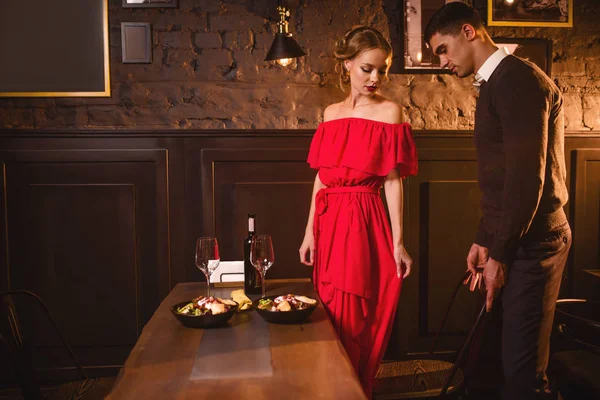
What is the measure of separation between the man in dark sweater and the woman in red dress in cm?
47

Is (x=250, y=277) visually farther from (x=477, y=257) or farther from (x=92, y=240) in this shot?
(x=92, y=240)

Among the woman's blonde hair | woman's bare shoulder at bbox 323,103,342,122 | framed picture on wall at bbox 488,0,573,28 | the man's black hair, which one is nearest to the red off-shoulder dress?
woman's bare shoulder at bbox 323,103,342,122

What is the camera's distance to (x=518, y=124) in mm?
1482

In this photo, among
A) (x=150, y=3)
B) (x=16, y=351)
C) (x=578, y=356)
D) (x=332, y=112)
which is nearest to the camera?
(x=16, y=351)

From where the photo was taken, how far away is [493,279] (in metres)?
1.55

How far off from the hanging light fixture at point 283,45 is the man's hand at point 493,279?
148cm

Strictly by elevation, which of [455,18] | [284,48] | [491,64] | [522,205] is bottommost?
[522,205]

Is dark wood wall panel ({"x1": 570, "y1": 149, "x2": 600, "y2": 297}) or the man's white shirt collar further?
dark wood wall panel ({"x1": 570, "y1": 149, "x2": 600, "y2": 297})

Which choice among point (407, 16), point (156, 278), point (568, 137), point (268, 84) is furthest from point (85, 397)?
point (568, 137)

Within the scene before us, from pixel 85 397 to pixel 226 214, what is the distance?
1317 mm

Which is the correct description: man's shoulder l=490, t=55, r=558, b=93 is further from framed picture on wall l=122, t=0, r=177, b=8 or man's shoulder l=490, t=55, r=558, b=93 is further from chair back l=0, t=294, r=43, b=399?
framed picture on wall l=122, t=0, r=177, b=8

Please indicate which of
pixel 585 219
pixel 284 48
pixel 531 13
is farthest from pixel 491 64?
pixel 585 219

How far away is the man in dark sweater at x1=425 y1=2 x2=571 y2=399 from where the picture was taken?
4.84ft

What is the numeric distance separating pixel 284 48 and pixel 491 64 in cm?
119
